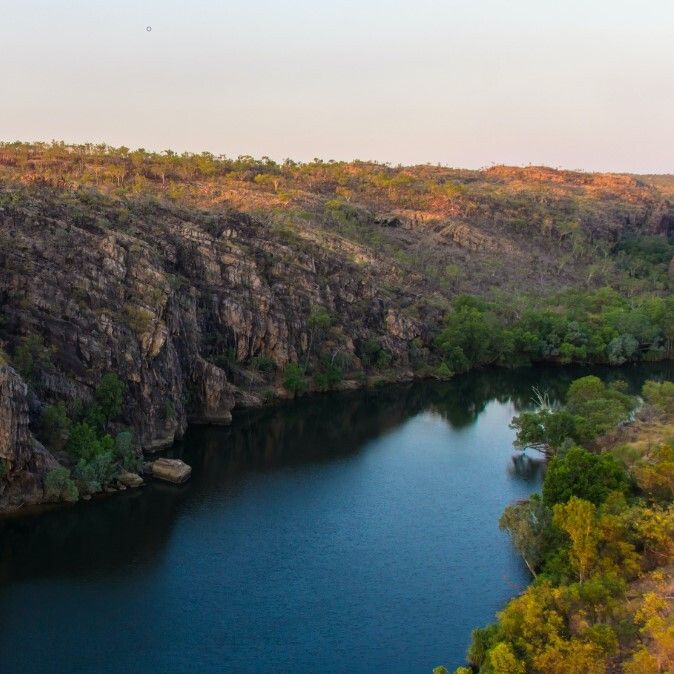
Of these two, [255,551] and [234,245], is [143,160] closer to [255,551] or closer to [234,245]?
[234,245]

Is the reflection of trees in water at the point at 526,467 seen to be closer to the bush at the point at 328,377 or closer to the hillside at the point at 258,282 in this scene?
the hillside at the point at 258,282

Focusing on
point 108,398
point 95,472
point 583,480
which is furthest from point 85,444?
point 583,480

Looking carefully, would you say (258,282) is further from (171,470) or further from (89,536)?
(89,536)

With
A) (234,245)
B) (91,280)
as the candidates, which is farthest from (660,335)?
(91,280)

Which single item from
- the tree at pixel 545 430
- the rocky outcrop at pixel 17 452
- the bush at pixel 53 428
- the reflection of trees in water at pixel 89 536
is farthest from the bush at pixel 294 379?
the rocky outcrop at pixel 17 452

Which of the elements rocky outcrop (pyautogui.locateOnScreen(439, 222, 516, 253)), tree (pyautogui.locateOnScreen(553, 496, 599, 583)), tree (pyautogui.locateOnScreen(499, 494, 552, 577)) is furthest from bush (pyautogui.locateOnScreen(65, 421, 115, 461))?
rocky outcrop (pyautogui.locateOnScreen(439, 222, 516, 253))

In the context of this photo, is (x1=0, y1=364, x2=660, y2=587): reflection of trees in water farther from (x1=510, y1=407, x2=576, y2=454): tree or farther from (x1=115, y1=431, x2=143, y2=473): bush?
(x1=115, y1=431, x2=143, y2=473): bush
